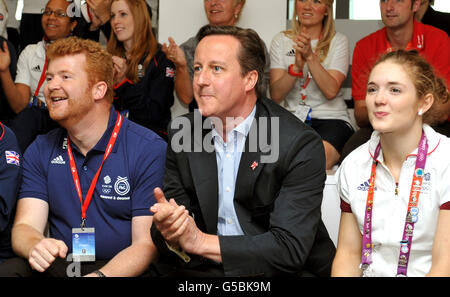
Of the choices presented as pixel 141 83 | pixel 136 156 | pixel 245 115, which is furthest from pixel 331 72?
pixel 136 156

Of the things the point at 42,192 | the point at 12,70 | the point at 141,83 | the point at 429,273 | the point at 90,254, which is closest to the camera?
the point at 429,273

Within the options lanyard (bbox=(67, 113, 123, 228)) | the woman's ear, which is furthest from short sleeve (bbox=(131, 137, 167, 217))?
the woman's ear

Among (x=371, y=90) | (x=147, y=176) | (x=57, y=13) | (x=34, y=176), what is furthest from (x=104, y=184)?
(x=57, y=13)

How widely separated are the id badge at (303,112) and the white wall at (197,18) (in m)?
0.61

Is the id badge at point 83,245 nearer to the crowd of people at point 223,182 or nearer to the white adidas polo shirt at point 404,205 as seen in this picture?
the crowd of people at point 223,182

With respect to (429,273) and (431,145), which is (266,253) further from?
(431,145)

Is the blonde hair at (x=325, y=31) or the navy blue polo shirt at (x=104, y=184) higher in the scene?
the blonde hair at (x=325, y=31)

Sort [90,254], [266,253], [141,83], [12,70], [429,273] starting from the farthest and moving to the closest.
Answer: [12,70] < [141,83] < [90,254] < [266,253] < [429,273]

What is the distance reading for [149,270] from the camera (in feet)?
6.97

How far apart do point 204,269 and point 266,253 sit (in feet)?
0.80

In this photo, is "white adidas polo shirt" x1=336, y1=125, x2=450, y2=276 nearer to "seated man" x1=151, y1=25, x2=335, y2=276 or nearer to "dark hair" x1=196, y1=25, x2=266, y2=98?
"seated man" x1=151, y1=25, x2=335, y2=276

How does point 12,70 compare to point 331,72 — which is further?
point 12,70

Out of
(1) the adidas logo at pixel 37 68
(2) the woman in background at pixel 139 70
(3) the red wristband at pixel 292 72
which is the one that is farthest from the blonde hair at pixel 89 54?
(1) the adidas logo at pixel 37 68

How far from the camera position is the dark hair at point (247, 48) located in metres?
2.16
